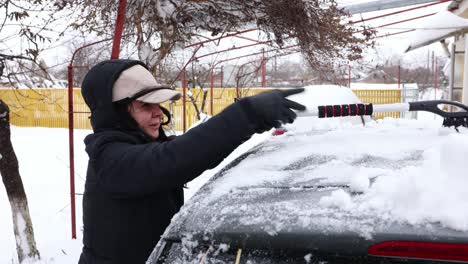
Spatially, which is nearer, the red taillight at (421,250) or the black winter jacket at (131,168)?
the red taillight at (421,250)

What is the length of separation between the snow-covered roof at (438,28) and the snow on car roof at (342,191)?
6.68 metres

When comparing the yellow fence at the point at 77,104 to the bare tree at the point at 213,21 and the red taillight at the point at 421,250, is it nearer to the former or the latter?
the bare tree at the point at 213,21

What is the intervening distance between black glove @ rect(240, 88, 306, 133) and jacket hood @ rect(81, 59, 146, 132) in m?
0.48

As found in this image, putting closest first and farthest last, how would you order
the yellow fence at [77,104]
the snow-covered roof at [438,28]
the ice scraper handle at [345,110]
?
the ice scraper handle at [345,110] → the snow-covered roof at [438,28] → the yellow fence at [77,104]

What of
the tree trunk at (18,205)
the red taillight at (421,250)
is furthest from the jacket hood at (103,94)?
the tree trunk at (18,205)

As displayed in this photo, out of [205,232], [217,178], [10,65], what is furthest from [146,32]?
[205,232]

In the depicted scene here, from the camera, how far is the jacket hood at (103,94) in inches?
57.6

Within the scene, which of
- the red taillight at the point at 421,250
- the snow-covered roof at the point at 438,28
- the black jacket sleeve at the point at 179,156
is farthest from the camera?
the snow-covered roof at the point at 438,28

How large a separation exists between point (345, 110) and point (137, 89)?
0.81 metres

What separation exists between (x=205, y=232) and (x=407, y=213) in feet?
1.47

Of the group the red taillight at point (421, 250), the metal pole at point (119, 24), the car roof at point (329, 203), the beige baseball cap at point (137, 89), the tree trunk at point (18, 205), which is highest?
the metal pole at point (119, 24)

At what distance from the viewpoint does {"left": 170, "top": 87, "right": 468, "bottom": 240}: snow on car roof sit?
90 centimetres

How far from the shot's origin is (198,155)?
1229mm

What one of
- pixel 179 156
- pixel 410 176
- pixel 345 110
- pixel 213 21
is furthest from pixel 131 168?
pixel 213 21
